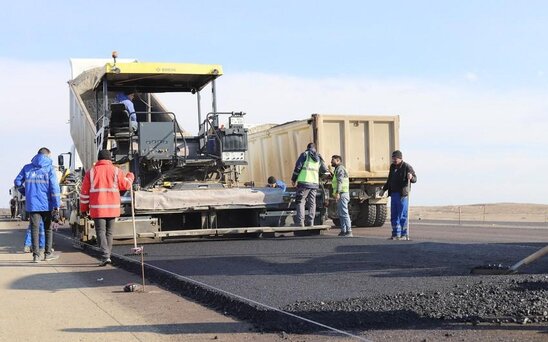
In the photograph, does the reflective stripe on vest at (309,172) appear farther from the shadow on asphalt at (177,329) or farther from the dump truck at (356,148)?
the shadow on asphalt at (177,329)

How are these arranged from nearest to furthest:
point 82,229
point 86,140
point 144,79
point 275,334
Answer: point 275,334
point 82,229
point 144,79
point 86,140

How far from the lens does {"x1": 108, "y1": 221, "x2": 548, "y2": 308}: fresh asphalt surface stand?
22.0 feet

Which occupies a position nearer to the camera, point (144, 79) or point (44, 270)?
point (44, 270)

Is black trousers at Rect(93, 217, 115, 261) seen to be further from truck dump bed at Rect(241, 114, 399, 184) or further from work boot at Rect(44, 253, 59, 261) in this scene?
truck dump bed at Rect(241, 114, 399, 184)

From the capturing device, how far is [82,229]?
12969 mm

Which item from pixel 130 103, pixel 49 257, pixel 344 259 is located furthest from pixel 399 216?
pixel 49 257

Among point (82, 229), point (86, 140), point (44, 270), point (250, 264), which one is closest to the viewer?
point (250, 264)

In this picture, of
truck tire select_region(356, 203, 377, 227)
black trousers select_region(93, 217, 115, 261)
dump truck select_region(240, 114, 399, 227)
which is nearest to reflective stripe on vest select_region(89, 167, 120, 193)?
black trousers select_region(93, 217, 115, 261)

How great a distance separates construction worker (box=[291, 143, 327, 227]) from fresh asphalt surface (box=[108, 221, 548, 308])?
124 centimetres

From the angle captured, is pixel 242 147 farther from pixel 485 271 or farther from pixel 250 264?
pixel 485 271

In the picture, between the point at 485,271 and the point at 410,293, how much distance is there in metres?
1.36

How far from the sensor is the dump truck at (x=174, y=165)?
12.3 m

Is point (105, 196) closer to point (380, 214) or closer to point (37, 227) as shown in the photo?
point (37, 227)

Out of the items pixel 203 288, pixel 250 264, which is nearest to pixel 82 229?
pixel 250 264
